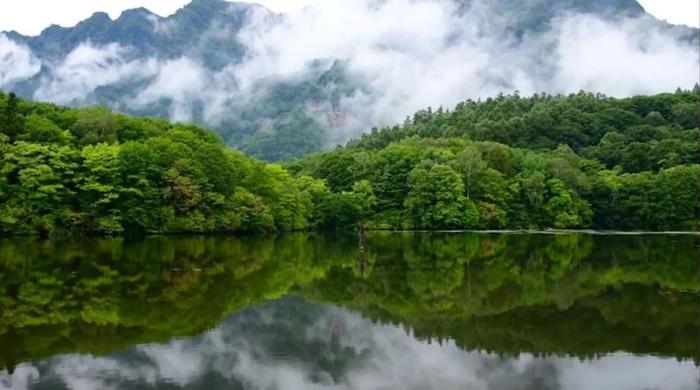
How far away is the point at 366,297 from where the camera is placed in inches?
929

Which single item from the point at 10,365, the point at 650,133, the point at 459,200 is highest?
the point at 650,133

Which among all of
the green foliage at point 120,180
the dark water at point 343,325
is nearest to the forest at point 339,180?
the green foliage at point 120,180

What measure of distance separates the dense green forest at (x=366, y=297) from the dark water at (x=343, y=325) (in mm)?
78

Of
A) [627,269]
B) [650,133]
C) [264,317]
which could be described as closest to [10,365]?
[264,317]

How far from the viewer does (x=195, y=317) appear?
19.1m

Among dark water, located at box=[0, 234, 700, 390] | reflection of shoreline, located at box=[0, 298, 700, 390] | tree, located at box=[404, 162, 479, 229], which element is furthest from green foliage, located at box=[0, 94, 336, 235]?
reflection of shoreline, located at box=[0, 298, 700, 390]

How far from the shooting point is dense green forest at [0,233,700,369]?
16766 mm

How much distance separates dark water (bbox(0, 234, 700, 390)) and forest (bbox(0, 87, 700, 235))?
79.4 ft

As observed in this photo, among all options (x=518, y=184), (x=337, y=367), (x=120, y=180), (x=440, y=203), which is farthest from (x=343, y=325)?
(x=518, y=184)

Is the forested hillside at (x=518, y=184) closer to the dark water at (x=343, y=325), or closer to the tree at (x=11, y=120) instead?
the tree at (x=11, y=120)

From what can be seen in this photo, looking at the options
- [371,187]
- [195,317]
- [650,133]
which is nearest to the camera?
[195,317]

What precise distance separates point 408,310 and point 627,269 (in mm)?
16729

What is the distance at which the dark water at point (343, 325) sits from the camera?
44.1 ft

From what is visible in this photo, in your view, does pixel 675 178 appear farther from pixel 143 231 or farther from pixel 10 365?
pixel 10 365
